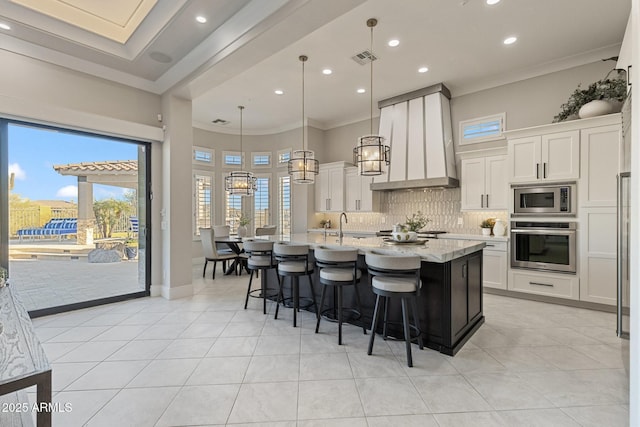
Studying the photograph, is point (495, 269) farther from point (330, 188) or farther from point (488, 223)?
point (330, 188)

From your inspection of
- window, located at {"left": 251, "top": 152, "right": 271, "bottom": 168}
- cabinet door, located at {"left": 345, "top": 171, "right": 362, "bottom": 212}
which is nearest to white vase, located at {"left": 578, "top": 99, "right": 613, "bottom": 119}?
cabinet door, located at {"left": 345, "top": 171, "right": 362, "bottom": 212}

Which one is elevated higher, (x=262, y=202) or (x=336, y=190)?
(x=336, y=190)

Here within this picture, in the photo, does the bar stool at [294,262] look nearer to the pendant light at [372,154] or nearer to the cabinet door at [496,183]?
the pendant light at [372,154]

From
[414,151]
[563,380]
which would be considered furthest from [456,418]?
[414,151]

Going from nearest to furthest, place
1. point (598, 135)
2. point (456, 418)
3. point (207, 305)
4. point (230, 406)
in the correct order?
point (456, 418), point (230, 406), point (598, 135), point (207, 305)

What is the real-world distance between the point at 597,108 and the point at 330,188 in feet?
16.4

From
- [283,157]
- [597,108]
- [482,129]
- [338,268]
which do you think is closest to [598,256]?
[597,108]

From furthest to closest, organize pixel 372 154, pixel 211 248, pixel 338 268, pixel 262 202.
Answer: pixel 262 202
pixel 211 248
pixel 372 154
pixel 338 268

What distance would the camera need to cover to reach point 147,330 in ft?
11.4

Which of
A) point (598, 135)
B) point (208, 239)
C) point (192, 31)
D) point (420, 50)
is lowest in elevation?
point (208, 239)

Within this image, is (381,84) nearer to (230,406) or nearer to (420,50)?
(420,50)

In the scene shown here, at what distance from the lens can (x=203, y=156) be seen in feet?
26.7

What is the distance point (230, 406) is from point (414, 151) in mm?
5351

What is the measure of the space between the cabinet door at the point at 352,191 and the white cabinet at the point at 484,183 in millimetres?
2277
